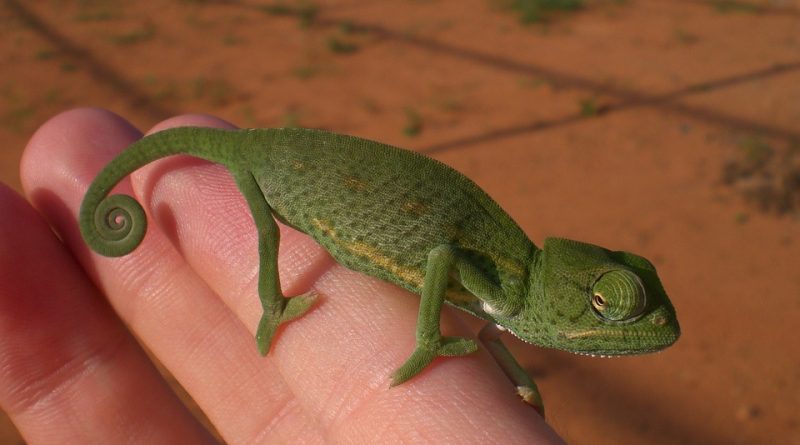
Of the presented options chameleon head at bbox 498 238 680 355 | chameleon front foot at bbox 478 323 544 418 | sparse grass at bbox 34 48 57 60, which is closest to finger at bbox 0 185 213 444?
chameleon front foot at bbox 478 323 544 418

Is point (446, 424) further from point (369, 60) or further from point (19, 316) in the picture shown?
point (369, 60)

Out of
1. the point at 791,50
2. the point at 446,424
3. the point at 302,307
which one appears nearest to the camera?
the point at 446,424

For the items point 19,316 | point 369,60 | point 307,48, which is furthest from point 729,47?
point 19,316

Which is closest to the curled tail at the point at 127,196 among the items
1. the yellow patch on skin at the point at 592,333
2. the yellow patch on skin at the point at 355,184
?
the yellow patch on skin at the point at 355,184

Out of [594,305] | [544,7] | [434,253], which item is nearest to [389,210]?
[434,253]

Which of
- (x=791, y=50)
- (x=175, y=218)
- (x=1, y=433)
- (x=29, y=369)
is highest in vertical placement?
(x=175, y=218)

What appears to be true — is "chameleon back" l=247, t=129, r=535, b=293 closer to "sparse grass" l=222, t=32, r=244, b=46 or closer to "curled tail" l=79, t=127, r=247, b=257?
"curled tail" l=79, t=127, r=247, b=257

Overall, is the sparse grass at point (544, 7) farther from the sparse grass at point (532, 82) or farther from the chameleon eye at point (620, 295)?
the chameleon eye at point (620, 295)
